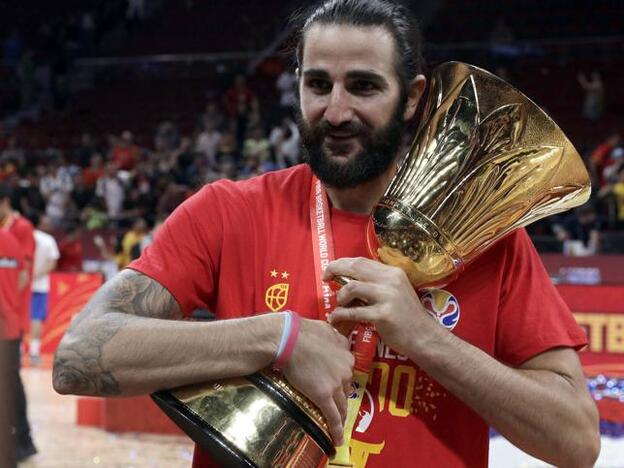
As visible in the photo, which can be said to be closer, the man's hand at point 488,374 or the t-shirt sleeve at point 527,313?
the man's hand at point 488,374

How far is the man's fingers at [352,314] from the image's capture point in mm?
1511

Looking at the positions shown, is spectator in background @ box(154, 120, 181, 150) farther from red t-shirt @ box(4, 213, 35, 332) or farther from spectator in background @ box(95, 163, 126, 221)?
red t-shirt @ box(4, 213, 35, 332)

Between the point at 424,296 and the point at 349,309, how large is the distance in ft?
0.68

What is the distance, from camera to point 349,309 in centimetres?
153

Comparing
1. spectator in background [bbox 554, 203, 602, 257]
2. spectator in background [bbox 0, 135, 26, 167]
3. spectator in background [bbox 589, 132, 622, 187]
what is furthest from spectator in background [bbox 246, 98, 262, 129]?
spectator in background [bbox 554, 203, 602, 257]

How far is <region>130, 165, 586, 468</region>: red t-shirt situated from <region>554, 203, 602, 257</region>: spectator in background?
24.7ft

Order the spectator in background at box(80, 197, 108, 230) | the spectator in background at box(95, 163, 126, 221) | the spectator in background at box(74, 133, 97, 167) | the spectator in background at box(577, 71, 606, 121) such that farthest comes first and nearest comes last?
the spectator in background at box(74, 133, 97, 167)
the spectator in background at box(95, 163, 126, 221)
the spectator in background at box(577, 71, 606, 121)
the spectator in background at box(80, 197, 108, 230)

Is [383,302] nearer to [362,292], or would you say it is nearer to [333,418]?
[362,292]

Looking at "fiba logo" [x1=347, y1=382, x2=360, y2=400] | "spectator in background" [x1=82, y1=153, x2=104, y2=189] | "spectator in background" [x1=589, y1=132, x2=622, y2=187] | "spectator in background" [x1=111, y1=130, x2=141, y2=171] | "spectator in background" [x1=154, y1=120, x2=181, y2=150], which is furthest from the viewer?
"spectator in background" [x1=154, y1=120, x2=181, y2=150]

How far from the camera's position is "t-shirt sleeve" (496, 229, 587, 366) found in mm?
1694

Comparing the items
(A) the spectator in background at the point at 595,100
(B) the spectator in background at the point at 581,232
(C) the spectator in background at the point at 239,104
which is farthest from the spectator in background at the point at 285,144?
(A) the spectator in background at the point at 595,100

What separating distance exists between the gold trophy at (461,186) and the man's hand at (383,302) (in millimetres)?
57

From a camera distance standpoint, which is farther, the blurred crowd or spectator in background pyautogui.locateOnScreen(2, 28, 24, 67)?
spectator in background pyautogui.locateOnScreen(2, 28, 24, 67)

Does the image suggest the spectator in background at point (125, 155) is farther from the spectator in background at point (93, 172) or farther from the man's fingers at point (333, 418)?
the man's fingers at point (333, 418)
